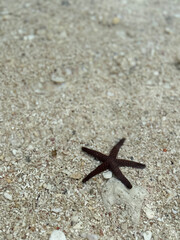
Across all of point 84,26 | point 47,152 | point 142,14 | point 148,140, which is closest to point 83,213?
point 47,152

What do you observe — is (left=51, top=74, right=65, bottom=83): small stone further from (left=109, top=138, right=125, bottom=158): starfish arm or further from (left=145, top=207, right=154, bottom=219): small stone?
(left=145, top=207, right=154, bottom=219): small stone

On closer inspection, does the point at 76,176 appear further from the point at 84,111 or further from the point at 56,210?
the point at 84,111

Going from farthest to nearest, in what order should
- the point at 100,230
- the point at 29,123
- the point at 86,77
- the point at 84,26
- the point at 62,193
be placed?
the point at 84,26 → the point at 86,77 → the point at 29,123 → the point at 62,193 → the point at 100,230

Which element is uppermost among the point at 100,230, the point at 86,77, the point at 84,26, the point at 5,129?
the point at 84,26

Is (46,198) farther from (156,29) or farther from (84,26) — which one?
(156,29)

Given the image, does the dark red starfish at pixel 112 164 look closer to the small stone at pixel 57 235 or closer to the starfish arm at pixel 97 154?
the starfish arm at pixel 97 154

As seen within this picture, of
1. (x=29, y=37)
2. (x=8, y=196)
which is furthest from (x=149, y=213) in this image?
(x=29, y=37)

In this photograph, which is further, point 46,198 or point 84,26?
point 84,26
